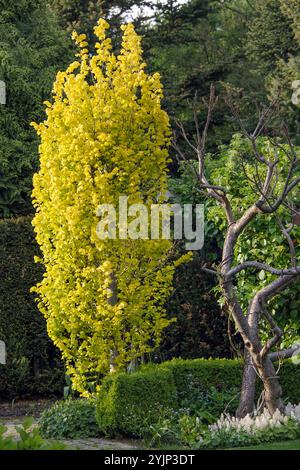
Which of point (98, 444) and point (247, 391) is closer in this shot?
point (98, 444)

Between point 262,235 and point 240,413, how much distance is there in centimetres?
259

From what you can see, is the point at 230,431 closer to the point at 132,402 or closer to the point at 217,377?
the point at 132,402

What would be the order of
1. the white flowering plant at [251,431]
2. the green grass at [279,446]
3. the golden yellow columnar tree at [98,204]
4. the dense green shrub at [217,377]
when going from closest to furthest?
1. the green grass at [279,446]
2. the white flowering plant at [251,431]
3. the golden yellow columnar tree at [98,204]
4. the dense green shrub at [217,377]

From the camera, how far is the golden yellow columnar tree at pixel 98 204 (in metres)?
8.74

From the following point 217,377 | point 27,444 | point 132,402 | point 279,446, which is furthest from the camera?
point 217,377

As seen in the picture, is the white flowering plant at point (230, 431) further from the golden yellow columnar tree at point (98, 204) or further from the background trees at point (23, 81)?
the background trees at point (23, 81)

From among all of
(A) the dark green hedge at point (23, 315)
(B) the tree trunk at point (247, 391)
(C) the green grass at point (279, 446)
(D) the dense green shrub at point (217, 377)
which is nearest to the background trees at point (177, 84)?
(A) the dark green hedge at point (23, 315)

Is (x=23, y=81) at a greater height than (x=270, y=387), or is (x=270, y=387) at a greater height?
(x=23, y=81)

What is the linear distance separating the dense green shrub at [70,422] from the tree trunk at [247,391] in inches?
57.5

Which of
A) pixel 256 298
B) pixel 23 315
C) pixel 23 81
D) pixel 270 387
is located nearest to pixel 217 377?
pixel 270 387

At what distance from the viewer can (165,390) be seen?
28.6 ft

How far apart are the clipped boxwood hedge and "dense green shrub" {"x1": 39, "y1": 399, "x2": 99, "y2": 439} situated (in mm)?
176

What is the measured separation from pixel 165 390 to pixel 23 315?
3346 mm
